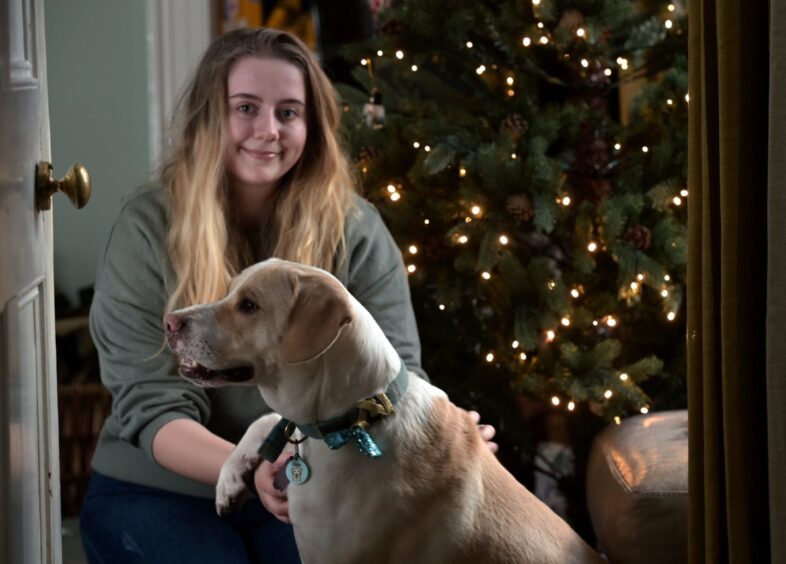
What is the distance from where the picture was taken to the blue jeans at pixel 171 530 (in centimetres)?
189

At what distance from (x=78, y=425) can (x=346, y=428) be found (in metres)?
2.07

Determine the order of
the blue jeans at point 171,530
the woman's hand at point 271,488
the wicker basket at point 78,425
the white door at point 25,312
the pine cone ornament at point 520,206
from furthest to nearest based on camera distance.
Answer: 1. the wicker basket at point 78,425
2. the pine cone ornament at point 520,206
3. the blue jeans at point 171,530
4. the woman's hand at point 271,488
5. the white door at point 25,312

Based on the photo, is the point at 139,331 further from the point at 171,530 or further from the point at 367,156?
the point at 367,156

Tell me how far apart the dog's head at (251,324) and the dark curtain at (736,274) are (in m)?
0.48

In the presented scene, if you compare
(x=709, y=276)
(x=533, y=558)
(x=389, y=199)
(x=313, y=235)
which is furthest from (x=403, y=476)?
(x=389, y=199)

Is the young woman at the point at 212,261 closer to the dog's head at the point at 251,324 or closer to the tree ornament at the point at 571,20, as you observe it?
the dog's head at the point at 251,324

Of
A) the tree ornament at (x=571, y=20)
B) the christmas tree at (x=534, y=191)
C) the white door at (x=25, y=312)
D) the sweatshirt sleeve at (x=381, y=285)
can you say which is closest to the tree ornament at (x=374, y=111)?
the christmas tree at (x=534, y=191)

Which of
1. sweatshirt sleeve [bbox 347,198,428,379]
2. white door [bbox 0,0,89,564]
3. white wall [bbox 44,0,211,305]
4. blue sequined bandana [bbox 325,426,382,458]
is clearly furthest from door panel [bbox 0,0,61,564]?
white wall [bbox 44,0,211,305]

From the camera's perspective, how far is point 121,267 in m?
1.98

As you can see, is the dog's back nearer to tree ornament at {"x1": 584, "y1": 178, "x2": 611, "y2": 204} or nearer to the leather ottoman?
the leather ottoman

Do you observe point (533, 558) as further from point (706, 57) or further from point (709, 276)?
point (706, 57)

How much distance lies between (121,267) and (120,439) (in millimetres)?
320

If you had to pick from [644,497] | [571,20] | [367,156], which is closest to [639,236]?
[571,20]

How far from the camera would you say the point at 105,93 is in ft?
12.2
